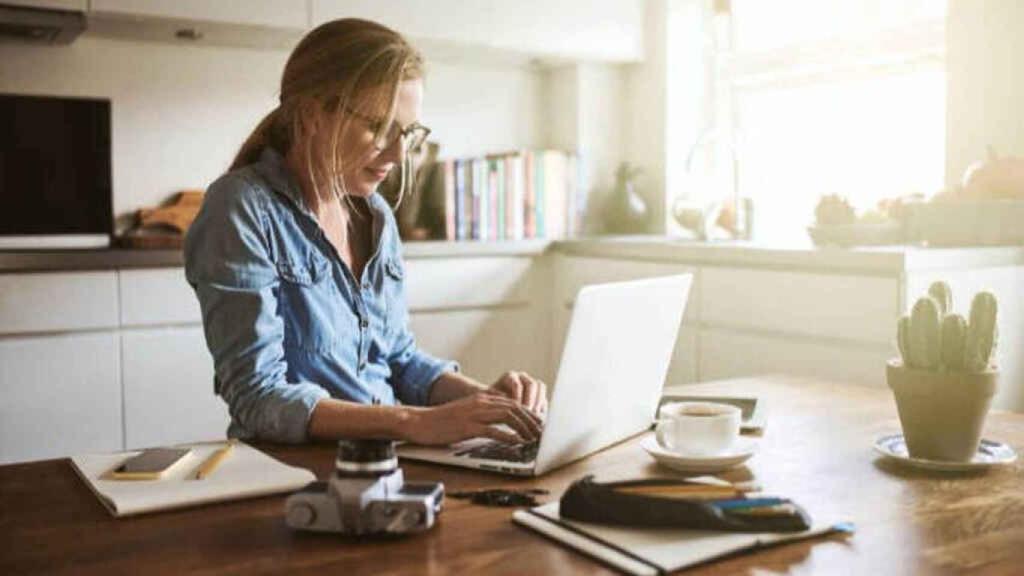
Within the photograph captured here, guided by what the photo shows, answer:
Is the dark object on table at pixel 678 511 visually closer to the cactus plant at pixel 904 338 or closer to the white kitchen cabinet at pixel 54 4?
the cactus plant at pixel 904 338

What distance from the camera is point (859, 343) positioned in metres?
2.78

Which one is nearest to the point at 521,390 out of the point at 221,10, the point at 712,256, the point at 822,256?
the point at 822,256

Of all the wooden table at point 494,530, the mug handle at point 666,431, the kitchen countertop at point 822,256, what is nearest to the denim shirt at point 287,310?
the wooden table at point 494,530

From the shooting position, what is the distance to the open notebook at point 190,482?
3.45 feet

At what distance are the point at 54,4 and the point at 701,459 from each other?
2.48m

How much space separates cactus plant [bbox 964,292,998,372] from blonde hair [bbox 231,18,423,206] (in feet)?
2.69

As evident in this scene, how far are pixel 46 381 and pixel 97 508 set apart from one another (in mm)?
2066

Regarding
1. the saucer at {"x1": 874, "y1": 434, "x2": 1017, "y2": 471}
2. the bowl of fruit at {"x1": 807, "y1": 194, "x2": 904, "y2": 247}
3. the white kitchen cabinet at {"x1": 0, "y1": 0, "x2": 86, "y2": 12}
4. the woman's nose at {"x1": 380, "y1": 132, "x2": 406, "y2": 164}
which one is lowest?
the saucer at {"x1": 874, "y1": 434, "x2": 1017, "y2": 471}

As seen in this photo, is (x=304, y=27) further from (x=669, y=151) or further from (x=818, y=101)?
(x=818, y=101)

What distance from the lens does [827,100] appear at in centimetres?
376

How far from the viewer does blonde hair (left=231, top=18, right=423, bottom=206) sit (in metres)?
1.55

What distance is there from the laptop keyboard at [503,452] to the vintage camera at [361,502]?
0.27 meters

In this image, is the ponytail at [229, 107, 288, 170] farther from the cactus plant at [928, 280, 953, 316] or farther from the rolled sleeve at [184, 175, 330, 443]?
the cactus plant at [928, 280, 953, 316]

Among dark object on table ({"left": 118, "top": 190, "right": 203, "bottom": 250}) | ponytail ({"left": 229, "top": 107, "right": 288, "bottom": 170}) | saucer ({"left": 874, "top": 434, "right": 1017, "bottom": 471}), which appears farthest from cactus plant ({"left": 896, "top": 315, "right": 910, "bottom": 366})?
dark object on table ({"left": 118, "top": 190, "right": 203, "bottom": 250})
